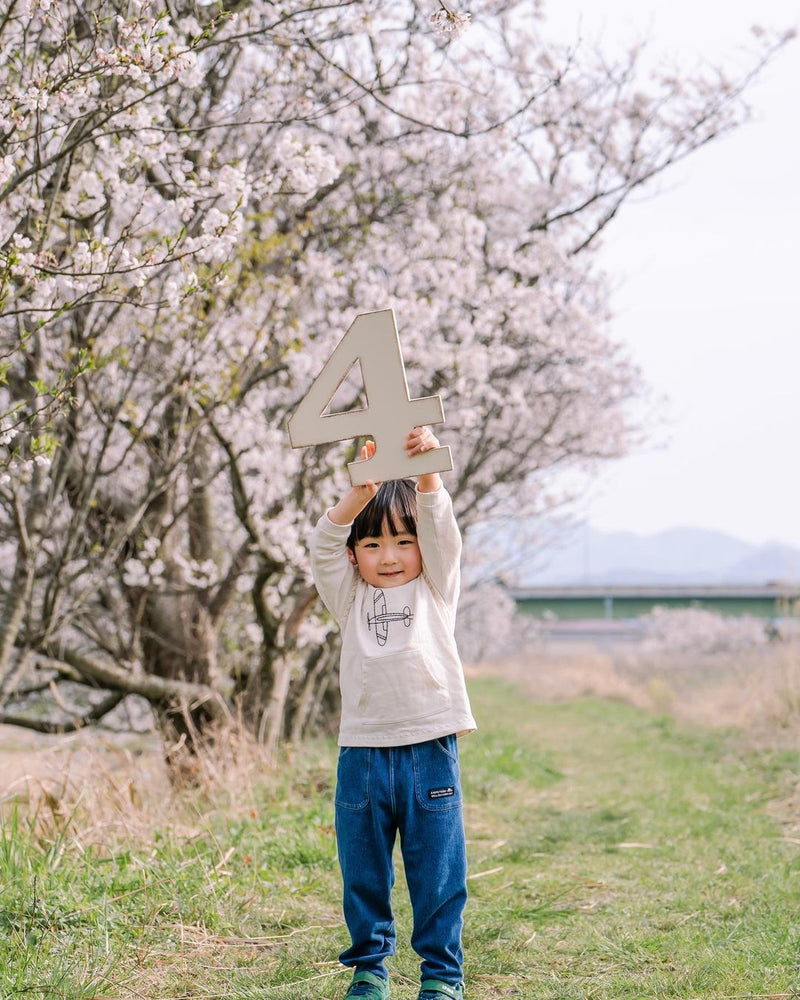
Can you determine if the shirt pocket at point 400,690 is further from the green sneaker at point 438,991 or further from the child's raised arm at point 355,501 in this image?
the green sneaker at point 438,991

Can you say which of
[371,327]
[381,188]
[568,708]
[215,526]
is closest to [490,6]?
[381,188]

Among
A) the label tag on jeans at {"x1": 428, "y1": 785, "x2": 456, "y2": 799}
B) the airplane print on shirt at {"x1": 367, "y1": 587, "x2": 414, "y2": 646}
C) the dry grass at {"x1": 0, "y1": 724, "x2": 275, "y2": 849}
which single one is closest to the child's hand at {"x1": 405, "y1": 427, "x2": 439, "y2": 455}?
the airplane print on shirt at {"x1": 367, "y1": 587, "x2": 414, "y2": 646}

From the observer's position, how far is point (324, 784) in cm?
569

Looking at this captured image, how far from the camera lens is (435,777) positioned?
2.73 m

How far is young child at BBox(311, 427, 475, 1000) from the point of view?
2.71 m

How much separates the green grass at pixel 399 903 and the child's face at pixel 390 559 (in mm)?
1172

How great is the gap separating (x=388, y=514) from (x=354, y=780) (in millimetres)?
747

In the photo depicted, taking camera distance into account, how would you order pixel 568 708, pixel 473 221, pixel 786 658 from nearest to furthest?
pixel 473 221, pixel 786 658, pixel 568 708

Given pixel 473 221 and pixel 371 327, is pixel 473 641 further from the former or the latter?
pixel 371 327

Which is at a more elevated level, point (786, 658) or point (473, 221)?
point (473, 221)

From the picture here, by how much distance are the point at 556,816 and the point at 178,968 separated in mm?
3191

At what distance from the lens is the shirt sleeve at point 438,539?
111 inches

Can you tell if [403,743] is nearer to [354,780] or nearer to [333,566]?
[354,780]

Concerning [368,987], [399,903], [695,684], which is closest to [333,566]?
[368,987]
